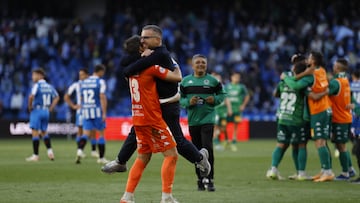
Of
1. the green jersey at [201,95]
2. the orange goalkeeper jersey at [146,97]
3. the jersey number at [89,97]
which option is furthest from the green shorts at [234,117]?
the orange goalkeeper jersey at [146,97]

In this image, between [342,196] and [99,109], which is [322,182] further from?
[99,109]

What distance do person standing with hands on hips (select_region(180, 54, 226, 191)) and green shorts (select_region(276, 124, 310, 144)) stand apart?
2414 mm

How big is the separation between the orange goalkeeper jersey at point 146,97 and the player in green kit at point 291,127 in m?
5.68

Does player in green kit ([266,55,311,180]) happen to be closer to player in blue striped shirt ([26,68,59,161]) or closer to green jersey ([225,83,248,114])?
player in blue striped shirt ([26,68,59,161])

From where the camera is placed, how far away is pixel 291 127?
15945 mm

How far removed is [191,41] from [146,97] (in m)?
30.2

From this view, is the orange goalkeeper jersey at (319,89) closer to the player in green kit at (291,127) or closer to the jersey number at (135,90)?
the player in green kit at (291,127)

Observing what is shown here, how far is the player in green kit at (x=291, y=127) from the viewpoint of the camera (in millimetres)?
15867

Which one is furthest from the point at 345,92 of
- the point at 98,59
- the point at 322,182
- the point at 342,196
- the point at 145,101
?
the point at 98,59

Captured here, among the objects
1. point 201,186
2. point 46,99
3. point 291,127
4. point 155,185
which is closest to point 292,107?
point 291,127

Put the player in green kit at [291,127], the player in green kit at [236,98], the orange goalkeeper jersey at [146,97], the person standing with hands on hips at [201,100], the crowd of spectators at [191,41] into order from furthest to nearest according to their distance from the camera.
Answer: the crowd of spectators at [191,41], the player in green kit at [236,98], the player in green kit at [291,127], the person standing with hands on hips at [201,100], the orange goalkeeper jersey at [146,97]

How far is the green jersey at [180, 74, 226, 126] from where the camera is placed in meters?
13.9

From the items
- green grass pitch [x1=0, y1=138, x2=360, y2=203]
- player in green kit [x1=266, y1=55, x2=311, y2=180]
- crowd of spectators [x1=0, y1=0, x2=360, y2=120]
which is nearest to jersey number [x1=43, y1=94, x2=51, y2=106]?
green grass pitch [x1=0, y1=138, x2=360, y2=203]

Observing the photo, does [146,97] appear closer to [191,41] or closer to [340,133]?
[340,133]
